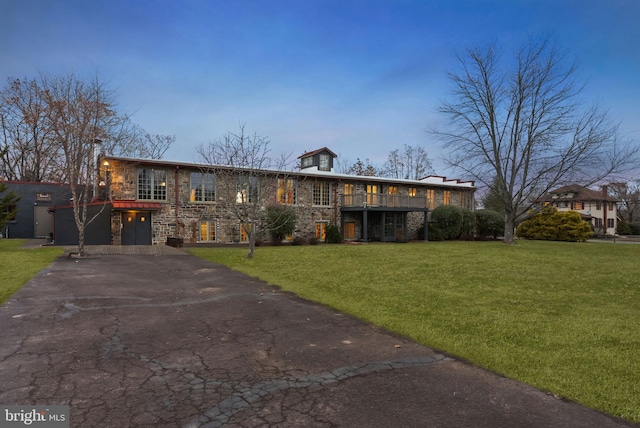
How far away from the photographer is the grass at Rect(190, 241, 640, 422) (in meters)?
3.95

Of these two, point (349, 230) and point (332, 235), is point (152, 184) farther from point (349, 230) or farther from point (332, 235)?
point (349, 230)

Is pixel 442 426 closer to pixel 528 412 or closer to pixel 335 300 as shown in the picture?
pixel 528 412

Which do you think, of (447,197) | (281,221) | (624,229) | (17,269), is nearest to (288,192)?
(281,221)

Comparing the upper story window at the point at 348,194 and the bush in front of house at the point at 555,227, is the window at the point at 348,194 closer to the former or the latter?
the upper story window at the point at 348,194

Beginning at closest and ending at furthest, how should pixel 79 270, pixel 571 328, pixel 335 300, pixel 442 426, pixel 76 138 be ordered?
pixel 442 426, pixel 571 328, pixel 335 300, pixel 79 270, pixel 76 138

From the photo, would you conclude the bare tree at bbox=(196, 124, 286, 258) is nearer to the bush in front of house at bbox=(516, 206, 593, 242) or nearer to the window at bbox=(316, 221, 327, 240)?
the window at bbox=(316, 221, 327, 240)

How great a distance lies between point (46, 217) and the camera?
27.0 metres

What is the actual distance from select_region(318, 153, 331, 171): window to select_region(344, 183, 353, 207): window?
2.98 m

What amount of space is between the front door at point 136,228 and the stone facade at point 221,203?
173 mm

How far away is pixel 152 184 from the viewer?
71.5ft

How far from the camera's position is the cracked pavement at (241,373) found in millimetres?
2988

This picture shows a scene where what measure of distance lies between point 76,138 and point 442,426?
18364 millimetres

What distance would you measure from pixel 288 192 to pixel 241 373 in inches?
879

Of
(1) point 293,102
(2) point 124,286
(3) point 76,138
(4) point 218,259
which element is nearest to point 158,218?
(3) point 76,138
